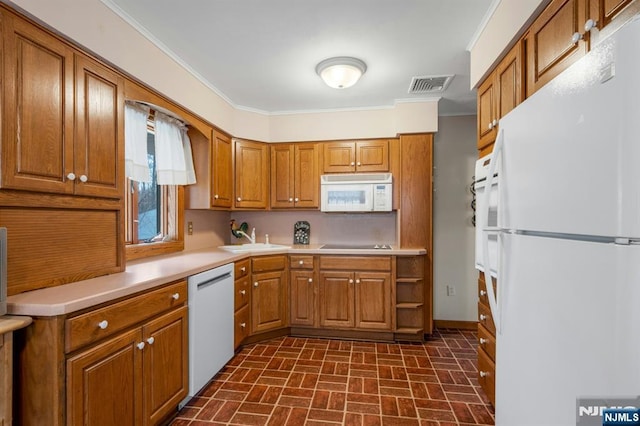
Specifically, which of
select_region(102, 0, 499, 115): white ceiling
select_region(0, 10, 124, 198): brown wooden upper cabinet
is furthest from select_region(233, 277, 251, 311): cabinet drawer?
select_region(102, 0, 499, 115): white ceiling

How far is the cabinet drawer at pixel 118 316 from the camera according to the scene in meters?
1.22

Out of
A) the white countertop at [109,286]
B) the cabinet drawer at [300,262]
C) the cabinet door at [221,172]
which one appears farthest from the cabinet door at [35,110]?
the cabinet drawer at [300,262]

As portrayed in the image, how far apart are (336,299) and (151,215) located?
194 cm

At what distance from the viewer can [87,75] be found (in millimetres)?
1634

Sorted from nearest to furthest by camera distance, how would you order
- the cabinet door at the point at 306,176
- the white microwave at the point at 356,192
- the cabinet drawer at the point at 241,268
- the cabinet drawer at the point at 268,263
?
the cabinet drawer at the point at 241,268
the cabinet drawer at the point at 268,263
the white microwave at the point at 356,192
the cabinet door at the point at 306,176

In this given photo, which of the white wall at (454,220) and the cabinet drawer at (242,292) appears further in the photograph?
the white wall at (454,220)

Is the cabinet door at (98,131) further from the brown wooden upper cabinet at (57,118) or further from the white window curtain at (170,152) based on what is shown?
the white window curtain at (170,152)

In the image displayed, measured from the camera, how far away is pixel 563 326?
0.83 meters

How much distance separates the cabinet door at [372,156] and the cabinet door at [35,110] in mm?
2577

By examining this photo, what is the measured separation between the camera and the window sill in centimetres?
235

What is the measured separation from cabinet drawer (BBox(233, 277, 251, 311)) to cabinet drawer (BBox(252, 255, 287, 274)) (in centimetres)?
15

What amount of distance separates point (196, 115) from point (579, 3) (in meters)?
2.60

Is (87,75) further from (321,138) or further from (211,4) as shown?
(321,138)

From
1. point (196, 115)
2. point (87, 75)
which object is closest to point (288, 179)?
point (196, 115)
